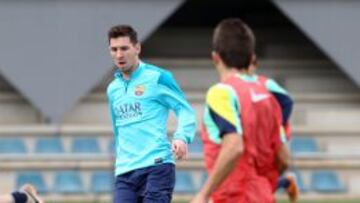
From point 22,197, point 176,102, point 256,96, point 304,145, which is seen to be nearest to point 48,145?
point 304,145

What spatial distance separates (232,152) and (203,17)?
785 inches

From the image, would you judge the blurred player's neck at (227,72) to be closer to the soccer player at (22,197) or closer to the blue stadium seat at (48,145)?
the soccer player at (22,197)

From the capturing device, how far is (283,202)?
48.5ft

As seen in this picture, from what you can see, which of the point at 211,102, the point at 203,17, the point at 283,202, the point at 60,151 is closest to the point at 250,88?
the point at 211,102

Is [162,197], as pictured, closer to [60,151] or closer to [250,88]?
[250,88]

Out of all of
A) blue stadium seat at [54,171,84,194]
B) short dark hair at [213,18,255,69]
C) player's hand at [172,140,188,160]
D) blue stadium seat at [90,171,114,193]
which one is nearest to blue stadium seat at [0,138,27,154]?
blue stadium seat at [54,171,84,194]

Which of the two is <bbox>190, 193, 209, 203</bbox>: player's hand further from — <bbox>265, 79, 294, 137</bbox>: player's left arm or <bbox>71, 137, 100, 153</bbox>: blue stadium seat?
<bbox>71, 137, 100, 153</bbox>: blue stadium seat

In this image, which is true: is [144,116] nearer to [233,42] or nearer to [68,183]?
[233,42]

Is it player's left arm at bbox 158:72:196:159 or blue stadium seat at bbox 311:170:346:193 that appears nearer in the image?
player's left arm at bbox 158:72:196:159

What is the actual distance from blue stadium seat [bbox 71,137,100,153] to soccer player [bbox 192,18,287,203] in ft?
42.9

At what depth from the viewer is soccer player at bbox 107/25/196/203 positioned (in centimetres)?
709

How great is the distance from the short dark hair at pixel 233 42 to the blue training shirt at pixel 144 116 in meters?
2.34

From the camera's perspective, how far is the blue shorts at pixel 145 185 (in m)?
7.08

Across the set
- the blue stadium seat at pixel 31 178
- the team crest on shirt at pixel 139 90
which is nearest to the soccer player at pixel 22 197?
the team crest on shirt at pixel 139 90
